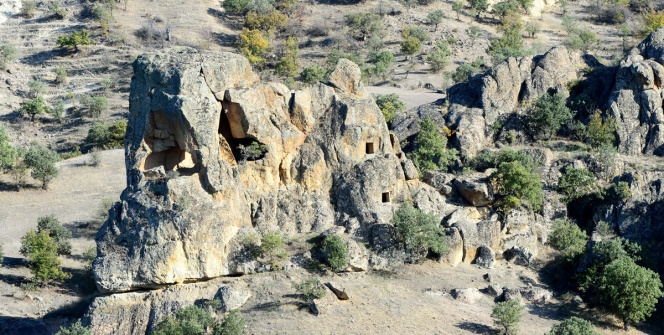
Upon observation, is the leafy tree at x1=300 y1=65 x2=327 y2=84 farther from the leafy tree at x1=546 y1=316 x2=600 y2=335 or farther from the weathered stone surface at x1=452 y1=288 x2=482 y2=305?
the leafy tree at x1=546 y1=316 x2=600 y2=335

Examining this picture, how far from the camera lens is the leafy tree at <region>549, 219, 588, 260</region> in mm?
60250

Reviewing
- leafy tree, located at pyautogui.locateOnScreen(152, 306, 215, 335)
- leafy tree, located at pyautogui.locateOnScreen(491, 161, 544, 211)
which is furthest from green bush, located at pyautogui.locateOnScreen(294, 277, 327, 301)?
leafy tree, located at pyautogui.locateOnScreen(491, 161, 544, 211)

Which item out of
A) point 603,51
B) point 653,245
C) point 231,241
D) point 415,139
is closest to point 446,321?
point 231,241

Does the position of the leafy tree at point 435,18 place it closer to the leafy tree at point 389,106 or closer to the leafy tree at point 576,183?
the leafy tree at point 389,106

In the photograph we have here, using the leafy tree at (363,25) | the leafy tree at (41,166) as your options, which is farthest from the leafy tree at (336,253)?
the leafy tree at (363,25)

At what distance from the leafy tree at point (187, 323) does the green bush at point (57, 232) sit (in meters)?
21.0

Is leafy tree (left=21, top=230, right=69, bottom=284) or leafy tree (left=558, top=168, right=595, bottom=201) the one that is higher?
leafy tree (left=558, top=168, right=595, bottom=201)

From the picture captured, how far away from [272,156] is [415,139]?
1664 cm

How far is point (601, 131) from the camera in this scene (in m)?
70.9

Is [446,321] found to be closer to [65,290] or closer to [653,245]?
[653,245]

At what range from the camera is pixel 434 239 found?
5728 centimetres

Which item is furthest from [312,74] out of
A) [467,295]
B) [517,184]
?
[467,295]

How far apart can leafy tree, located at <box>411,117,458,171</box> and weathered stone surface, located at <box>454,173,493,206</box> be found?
4816 mm

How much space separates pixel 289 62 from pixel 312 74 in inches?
329
